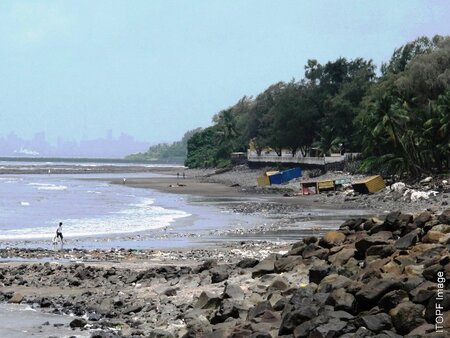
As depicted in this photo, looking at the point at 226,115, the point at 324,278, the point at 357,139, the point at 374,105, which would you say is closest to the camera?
the point at 324,278

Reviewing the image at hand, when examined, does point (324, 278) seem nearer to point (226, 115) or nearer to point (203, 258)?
point (203, 258)

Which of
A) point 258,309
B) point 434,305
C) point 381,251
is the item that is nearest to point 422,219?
point 381,251

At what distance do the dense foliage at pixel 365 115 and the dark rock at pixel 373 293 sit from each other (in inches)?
1645

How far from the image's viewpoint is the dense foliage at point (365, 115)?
56031mm

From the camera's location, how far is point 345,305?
484 inches

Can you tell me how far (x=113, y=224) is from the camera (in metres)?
40.8

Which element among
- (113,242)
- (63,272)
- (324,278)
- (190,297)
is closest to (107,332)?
(190,297)

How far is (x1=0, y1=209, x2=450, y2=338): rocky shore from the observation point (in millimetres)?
11747

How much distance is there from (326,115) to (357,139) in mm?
10206

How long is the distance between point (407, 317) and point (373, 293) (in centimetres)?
94

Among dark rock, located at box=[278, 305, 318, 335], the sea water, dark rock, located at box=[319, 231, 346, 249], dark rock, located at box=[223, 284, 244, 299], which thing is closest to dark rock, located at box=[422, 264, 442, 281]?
dark rock, located at box=[278, 305, 318, 335]

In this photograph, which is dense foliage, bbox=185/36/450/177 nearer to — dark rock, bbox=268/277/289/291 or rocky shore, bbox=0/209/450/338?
rocky shore, bbox=0/209/450/338

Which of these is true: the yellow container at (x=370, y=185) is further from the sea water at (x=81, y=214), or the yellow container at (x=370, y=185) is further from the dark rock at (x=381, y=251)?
the dark rock at (x=381, y=251)

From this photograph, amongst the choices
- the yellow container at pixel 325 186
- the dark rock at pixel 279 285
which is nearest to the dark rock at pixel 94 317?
the dark rock at pixel 279 285
